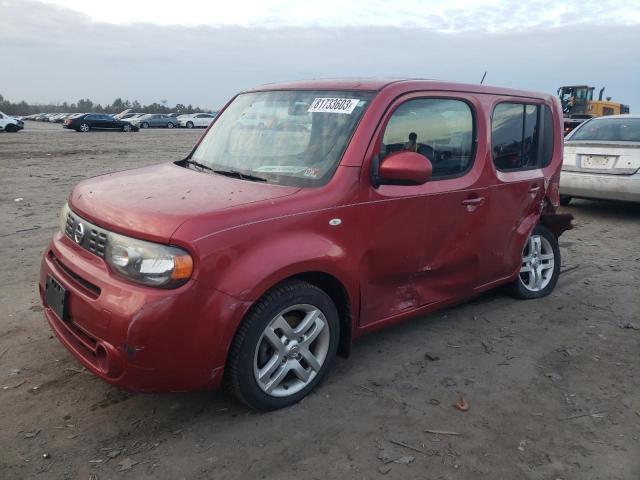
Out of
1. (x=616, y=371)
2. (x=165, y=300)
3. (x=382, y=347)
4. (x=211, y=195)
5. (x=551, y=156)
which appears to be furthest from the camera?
(x=551, y=156)

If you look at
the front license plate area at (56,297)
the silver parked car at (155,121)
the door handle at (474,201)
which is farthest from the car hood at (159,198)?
the silver parked car at (155,121)

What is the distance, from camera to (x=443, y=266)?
12.6ft

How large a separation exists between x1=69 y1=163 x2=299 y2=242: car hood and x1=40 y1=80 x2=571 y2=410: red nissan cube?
0.01 meters

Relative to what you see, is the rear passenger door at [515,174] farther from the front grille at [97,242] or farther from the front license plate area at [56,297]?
the front license plate area at [56,297]

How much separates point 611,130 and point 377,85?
21.5ft

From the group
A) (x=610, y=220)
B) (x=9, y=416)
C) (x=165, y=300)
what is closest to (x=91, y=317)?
(x=165, y=300)

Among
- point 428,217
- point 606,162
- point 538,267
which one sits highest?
point 428,217

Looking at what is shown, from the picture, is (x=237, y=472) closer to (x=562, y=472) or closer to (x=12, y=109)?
(x=562, y=472)

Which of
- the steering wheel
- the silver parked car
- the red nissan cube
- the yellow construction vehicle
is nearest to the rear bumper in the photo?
the red nissan cube

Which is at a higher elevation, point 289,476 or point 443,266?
point 443,266

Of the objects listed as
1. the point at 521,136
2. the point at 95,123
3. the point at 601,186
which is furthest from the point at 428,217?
the point at 95,123

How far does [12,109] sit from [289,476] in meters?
80.7

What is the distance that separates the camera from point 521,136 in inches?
176

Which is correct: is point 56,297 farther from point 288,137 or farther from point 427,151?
point 427,151
